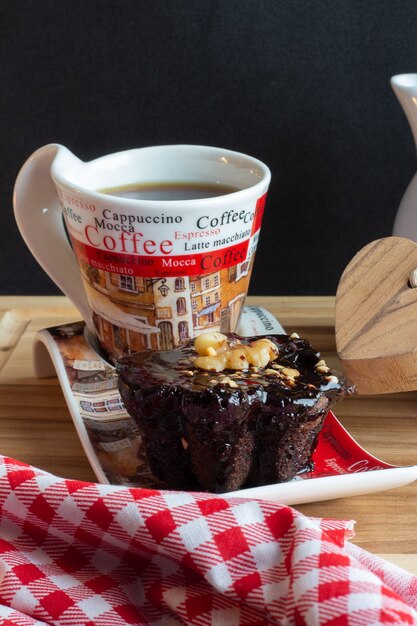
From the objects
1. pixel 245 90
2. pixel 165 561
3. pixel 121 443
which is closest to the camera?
pixel 165 561

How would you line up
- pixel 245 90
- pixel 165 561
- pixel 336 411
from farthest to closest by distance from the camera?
1. pixel 245 90
2. pixel 336 411
3. pixel 165 561

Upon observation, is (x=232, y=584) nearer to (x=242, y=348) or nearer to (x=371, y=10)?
(x=242, y=348)

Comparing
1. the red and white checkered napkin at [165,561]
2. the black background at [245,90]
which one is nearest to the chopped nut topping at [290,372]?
the red and white checkered napkin at [165,561]

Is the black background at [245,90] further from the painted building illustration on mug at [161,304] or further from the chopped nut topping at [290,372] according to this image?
the chopped nut topping at [290,372]

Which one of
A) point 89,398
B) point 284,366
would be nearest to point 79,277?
point 89,398

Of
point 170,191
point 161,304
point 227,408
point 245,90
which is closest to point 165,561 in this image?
point 227,408

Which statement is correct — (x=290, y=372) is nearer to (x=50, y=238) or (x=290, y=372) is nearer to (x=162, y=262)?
(x=162, y=262)
